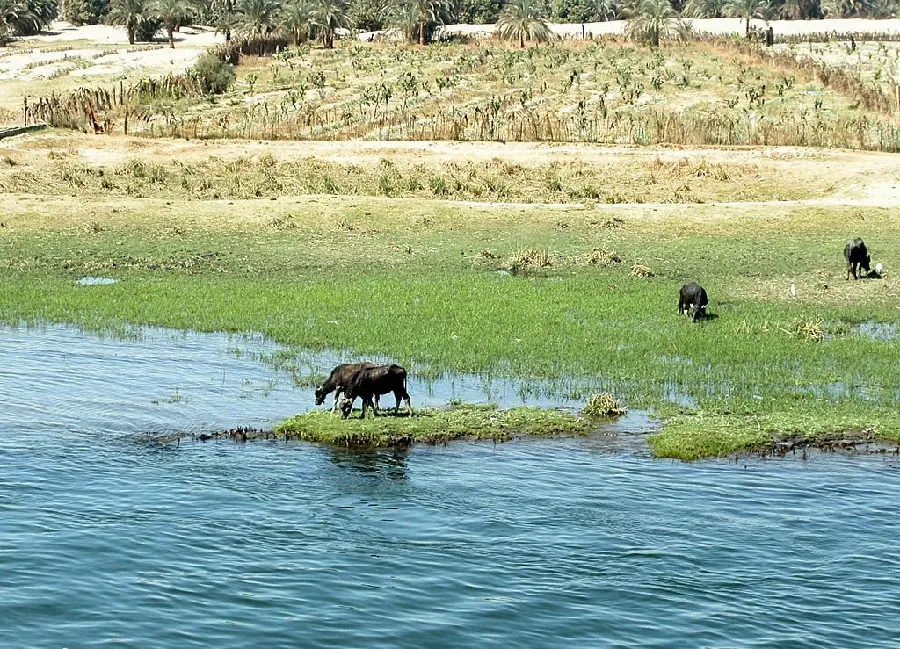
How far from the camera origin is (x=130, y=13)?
4343 inches

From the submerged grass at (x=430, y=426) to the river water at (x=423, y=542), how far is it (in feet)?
1.11

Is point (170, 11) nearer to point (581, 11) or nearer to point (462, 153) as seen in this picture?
point (581, 11)

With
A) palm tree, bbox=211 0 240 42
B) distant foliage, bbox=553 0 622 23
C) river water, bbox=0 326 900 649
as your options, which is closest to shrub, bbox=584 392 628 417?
river water, bbox=0 326 900 649

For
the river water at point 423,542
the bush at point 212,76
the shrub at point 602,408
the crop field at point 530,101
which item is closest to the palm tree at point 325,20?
the crop field at point 530,101

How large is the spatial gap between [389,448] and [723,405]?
20.2 ft

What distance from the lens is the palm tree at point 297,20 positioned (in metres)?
96.2

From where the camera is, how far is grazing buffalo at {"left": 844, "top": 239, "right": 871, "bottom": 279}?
3403 cm

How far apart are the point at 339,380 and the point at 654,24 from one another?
74496mm

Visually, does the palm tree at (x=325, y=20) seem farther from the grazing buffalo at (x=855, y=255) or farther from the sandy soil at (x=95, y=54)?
the grazing buffalo at (x=855, y=255)

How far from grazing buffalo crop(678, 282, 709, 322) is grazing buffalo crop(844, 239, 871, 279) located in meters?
6.79

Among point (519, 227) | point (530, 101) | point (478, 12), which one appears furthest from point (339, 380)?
point (478, 12)

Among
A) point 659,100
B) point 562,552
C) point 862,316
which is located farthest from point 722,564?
point 659,100

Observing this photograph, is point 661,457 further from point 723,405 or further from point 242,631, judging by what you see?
point 242,631

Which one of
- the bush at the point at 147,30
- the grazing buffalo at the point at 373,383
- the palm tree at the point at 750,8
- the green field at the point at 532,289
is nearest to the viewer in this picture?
the grazing buffalo at the point at 373,383
